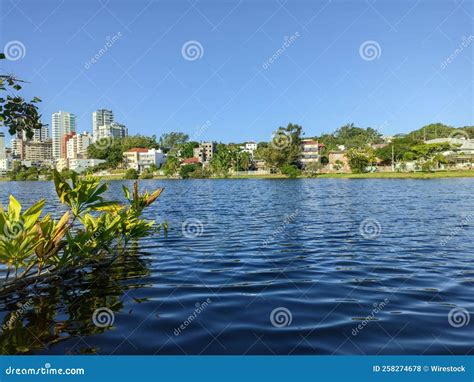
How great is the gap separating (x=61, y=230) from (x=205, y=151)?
16157 centimetres

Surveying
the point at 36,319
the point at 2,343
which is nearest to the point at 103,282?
the point at 36,319

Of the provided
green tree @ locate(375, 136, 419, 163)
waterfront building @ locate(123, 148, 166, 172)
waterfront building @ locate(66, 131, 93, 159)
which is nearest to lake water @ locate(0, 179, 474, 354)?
green tree @ locate(375, 136, 419, 163)

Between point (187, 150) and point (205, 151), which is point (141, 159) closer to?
point (187, 150)

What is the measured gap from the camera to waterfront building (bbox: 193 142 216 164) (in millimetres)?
163512

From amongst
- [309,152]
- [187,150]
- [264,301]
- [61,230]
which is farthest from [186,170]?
[264,301]

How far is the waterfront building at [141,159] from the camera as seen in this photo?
498 ft

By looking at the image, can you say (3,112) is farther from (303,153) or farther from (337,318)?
(303,153)

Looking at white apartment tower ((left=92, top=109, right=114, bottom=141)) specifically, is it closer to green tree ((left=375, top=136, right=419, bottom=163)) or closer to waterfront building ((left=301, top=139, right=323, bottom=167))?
waterfront building ((left=301, top=139, right=323, bottom=167))

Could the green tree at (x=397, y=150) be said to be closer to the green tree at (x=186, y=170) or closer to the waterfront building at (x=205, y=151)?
the green tree at (x=186, y=170)

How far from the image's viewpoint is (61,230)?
789 cm

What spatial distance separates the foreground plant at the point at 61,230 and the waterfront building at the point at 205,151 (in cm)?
15095

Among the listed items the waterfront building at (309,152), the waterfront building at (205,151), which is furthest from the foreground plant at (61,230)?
the waterfront building at (205,151)

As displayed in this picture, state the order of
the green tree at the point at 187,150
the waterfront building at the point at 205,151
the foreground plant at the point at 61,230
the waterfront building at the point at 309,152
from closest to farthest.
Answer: the foreground plant at the point at 61,230
the waterfront building at the point at 309,152
the waterfront building at the point at 205,151
the green tree at the point at 187,150

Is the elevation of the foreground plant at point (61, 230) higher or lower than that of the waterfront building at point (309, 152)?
lower
